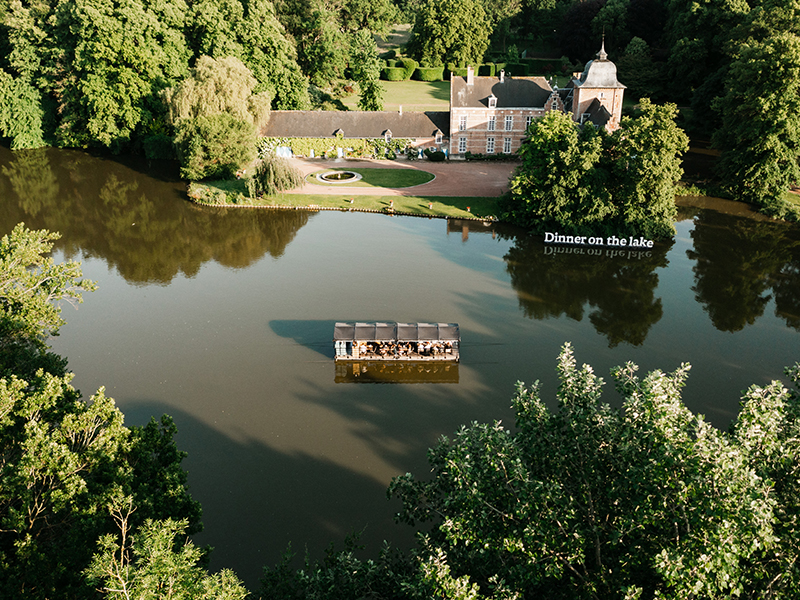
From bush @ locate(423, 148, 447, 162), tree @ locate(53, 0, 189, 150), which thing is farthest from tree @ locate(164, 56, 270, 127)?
bush @ locate(423, 148, 447, 162)

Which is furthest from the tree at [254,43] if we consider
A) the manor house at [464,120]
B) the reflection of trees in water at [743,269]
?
the reflection of trees in water at [743,269]

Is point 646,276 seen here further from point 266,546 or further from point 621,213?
point 266,546

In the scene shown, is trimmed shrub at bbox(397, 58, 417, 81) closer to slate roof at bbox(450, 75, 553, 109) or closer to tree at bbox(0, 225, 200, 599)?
slate roof at bbox(450, 75, 553, 109)

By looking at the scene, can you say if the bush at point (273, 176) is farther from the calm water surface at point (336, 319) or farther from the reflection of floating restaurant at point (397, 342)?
the reflection of floating restaurant at point (397, 342)

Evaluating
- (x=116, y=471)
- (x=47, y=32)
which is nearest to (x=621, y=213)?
(x=116, y=471)

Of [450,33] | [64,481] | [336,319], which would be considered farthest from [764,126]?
[450,33]

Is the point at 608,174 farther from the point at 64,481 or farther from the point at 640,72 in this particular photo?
the point at 640,72
